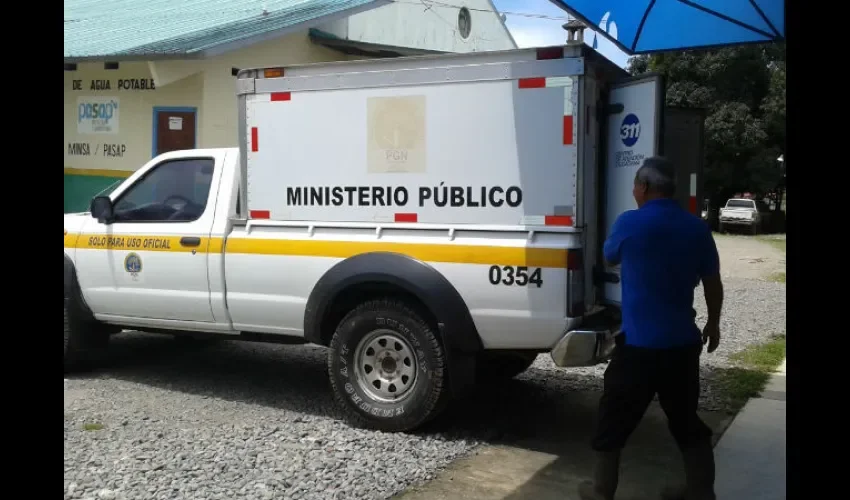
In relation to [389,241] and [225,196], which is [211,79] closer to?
[225,196]

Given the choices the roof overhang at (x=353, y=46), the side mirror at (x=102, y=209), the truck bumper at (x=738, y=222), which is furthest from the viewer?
the truck bumper at (x=738, y=222)

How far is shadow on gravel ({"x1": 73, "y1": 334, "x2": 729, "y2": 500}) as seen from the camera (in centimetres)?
488

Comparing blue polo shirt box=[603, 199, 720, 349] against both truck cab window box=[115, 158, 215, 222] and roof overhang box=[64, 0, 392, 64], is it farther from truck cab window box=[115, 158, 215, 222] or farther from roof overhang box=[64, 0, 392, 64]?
roof overhang box=[64, 0, 392, 64]

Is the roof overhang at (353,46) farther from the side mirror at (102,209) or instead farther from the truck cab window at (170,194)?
the side mirror at (102,209)

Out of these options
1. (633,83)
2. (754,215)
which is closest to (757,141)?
(754,215)

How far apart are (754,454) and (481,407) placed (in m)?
1.90

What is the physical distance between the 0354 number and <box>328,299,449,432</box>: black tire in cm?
56

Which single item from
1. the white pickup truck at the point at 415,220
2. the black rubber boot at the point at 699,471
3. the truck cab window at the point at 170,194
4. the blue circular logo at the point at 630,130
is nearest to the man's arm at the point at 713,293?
the black rubber boot at the point at 699,471

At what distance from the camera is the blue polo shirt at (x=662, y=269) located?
399 centimetres

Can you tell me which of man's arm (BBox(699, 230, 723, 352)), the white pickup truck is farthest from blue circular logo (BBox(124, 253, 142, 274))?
man's arm (BBox(699, 230, 723, 352))

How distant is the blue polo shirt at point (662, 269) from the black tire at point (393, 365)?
1.58m

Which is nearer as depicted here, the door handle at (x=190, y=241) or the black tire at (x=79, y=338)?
the door handle at (x=190, y=241)

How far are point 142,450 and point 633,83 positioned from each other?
365 centimetres

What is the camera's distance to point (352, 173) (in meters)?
5.64
